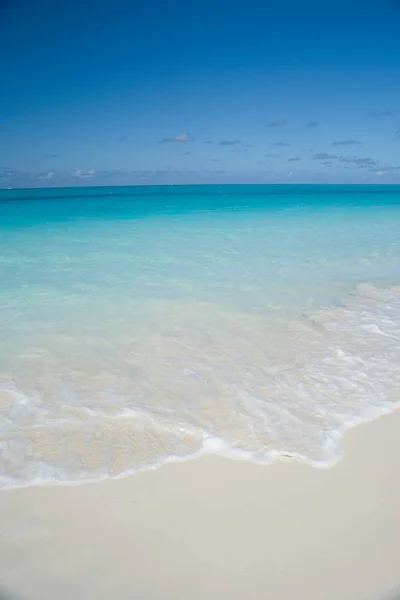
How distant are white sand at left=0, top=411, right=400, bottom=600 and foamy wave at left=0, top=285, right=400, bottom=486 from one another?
7.4 inches

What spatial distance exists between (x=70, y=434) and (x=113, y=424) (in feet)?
1.11

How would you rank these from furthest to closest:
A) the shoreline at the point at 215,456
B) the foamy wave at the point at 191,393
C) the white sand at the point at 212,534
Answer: the foamy wave at the point at 191,393 → the shoreline at the point at 215,456 → the white sand at the point at 212,534

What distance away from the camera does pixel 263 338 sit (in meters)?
4.92

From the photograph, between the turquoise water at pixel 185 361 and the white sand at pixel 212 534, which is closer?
the white sand at pixel 212 534

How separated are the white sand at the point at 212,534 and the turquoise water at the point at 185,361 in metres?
0.19

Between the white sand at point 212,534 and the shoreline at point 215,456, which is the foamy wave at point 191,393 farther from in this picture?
the white sand at point 212,534

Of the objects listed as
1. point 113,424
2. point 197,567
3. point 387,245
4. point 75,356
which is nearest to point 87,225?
point 387,245

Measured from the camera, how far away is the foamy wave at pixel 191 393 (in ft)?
9.43

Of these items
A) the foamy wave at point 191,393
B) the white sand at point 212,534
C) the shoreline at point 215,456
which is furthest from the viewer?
the foamy wave at point 191,393

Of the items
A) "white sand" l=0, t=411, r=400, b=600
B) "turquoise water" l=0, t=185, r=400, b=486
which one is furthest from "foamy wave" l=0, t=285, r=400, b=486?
"white sand" l=0, t=411, r=400, b=600

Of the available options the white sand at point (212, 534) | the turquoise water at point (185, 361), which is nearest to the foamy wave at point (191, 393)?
the turquoise water at point (185, 361)

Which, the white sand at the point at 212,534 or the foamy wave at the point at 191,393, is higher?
the foamy wave at the point at 191,393

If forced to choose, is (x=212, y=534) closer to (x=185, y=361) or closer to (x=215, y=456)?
(x=215, y=456)

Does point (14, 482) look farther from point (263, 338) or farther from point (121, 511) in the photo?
point (263, 338)
